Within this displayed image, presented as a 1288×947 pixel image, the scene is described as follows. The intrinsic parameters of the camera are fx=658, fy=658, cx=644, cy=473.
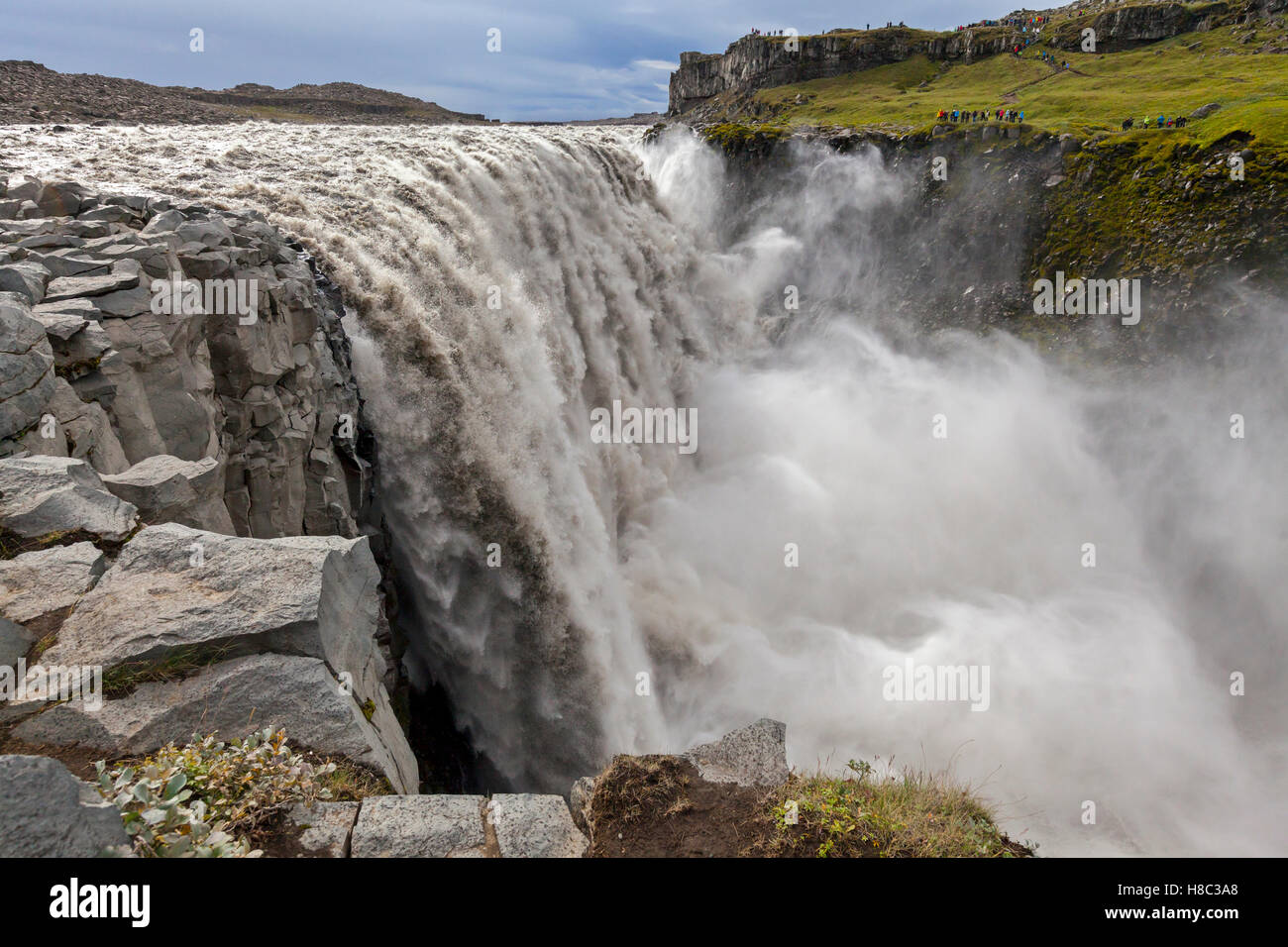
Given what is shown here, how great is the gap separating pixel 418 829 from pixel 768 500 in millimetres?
21883

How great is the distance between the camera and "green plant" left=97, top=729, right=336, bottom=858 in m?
3.77

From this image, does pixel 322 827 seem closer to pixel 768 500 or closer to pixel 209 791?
pixel 209 791

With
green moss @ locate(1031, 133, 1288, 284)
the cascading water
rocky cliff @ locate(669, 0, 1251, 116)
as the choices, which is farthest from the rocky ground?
rocky cliff @ locate(669, 0, 1251, 116)

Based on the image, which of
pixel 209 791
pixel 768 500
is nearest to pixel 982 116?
pixel 768 500

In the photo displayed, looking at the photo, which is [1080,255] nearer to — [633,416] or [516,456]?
[633,416]

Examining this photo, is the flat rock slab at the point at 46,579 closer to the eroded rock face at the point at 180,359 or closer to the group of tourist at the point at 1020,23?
the eroded rock face at the point at 180,359

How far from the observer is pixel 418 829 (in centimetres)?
472

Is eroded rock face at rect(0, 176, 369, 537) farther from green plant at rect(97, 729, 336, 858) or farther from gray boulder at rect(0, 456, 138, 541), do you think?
green plant at rect(97, 729, 336, 858)

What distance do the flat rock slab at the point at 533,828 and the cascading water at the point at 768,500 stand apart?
9.87m

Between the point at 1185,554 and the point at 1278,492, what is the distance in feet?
11.3

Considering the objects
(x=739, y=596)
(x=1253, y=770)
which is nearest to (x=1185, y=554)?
(x=1253, y=770)

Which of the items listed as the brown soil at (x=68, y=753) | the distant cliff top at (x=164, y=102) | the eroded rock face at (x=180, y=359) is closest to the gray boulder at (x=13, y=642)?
the brown soil at (x=68, y=753)

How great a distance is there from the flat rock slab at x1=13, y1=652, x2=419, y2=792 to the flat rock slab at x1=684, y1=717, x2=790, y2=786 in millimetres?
2809

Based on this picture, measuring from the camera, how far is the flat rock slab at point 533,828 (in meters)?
4.85
